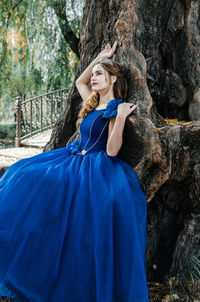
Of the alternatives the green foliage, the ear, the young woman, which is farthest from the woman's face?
the green foliage

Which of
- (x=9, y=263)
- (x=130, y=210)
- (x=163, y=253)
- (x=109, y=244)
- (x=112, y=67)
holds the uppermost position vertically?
(x=112, y=67)

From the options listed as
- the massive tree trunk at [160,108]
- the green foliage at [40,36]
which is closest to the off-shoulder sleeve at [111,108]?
the massive tree trunk at [160,108]

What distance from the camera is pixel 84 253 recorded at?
181cm

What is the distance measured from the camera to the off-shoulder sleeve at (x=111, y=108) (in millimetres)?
2181

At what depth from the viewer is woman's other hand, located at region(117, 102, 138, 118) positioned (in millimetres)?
2160

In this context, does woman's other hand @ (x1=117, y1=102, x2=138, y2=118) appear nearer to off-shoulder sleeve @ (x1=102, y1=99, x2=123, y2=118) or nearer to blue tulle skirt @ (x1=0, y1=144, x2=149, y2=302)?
off-shoulder sleeve @ (x1=102, y1=99, x2=123, y2=118)

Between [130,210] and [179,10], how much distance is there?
221 cm

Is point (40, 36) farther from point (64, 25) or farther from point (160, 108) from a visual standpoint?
point (160, 108)

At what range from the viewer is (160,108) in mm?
2961

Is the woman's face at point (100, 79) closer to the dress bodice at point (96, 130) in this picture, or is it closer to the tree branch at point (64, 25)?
the dress bodice at point (96, 130)

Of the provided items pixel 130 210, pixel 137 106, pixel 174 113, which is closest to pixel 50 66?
pixel 174 113

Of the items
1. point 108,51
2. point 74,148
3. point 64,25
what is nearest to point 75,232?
point 74,148

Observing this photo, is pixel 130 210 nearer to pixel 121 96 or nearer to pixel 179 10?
pixel 121 96

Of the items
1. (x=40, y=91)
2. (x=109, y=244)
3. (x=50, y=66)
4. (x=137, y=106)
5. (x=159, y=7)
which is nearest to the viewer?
(x=109, y=244)
